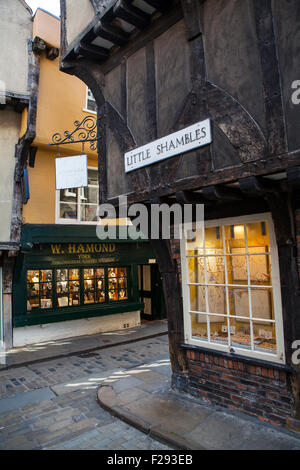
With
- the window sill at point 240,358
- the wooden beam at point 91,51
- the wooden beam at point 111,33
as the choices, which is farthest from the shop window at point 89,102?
the window sill at point 240,358

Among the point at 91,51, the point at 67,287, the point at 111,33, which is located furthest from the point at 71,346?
the point at 111,33

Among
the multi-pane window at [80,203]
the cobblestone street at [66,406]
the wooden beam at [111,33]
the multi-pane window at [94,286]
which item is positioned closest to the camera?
the cobblestone street at [66,406]

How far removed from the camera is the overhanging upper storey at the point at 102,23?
477 centimetres

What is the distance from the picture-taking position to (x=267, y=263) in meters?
4.59

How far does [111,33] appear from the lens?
5.24m

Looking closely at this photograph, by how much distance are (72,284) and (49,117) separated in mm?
5290

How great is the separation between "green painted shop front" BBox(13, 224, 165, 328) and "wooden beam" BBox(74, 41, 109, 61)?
5.09 meters

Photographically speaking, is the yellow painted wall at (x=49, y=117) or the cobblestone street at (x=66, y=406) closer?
the cobblestone street at (x=66, y=406)

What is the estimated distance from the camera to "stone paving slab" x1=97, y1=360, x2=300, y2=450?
3.90 metres

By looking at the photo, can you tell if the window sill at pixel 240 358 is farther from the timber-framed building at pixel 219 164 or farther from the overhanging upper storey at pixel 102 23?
the overhanging upper storey at pixel 102 23

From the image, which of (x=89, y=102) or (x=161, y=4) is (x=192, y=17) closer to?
(x=161, y=4)
